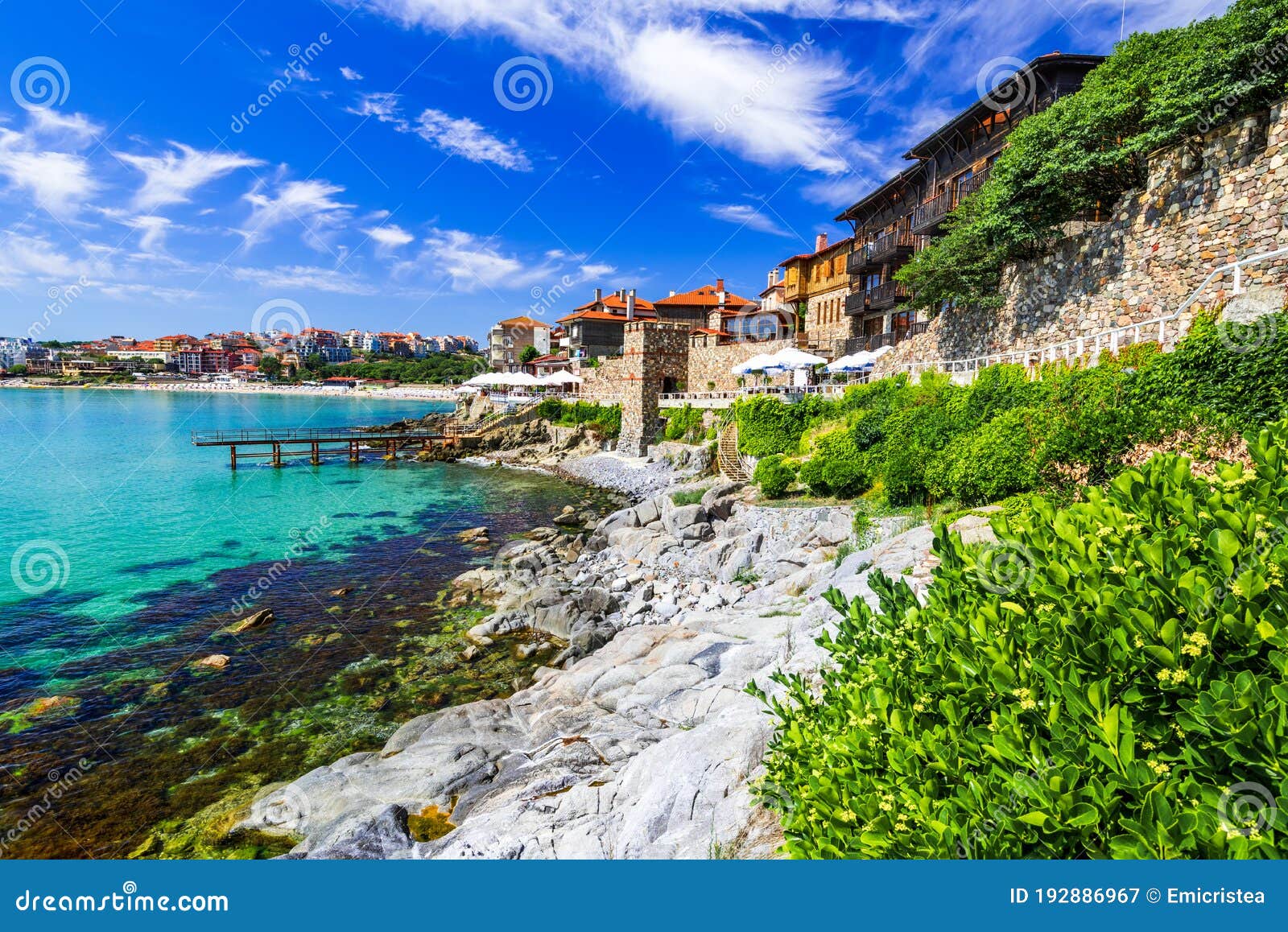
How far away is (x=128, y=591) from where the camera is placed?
19.7m

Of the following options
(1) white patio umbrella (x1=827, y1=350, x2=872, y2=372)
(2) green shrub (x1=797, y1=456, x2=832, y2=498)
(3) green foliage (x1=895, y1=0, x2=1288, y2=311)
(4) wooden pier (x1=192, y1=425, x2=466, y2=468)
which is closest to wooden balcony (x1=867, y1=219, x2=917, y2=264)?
(1) white patio umbrella (x1=827, y1=350, x2=872, y2=372)

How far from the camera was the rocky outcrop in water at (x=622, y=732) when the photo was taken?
20.9ft

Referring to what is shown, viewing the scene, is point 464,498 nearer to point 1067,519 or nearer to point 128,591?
point 128,591

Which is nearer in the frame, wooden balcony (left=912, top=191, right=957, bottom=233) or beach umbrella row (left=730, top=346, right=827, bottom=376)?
beach umbrella row (left=730, top=346, right=827, bottom=376)

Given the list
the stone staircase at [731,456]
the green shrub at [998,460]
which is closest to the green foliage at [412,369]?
the stone staircase at [731,456]

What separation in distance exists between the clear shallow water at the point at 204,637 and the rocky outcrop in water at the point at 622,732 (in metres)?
1.49

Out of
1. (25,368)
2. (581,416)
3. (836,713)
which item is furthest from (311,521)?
(25,368)

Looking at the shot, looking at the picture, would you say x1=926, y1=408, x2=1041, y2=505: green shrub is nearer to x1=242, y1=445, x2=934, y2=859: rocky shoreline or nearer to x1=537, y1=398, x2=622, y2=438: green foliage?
x1=242, y1=445, x2=934, y2=859: rocky shoreline

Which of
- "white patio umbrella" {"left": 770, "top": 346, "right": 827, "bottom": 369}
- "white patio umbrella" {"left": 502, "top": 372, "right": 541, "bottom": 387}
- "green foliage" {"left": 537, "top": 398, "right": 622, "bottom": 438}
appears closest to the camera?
"white patio umbrella" {"left": 770, "top": 346, "right": 827, "bottom": 369}

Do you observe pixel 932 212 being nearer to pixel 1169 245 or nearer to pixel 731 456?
pixel 731 456

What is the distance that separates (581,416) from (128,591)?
109 feet

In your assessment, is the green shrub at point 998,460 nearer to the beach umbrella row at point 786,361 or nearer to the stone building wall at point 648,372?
the beach umbrella row at point 786,361

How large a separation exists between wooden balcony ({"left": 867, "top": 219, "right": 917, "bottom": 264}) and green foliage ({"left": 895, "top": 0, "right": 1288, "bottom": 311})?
1264 cm

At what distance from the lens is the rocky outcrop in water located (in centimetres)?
636
